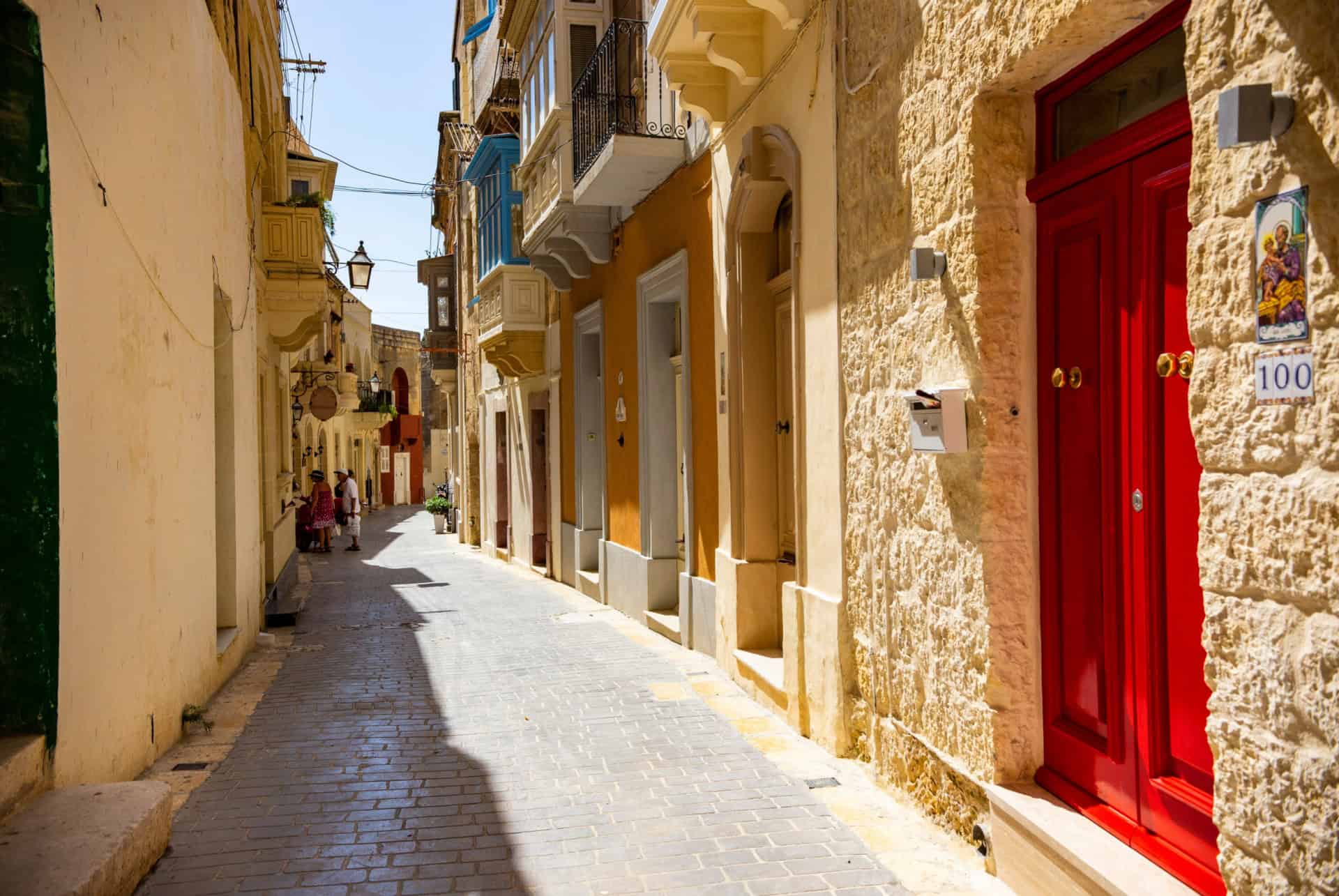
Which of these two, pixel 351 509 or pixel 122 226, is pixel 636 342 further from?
pixel 351 509

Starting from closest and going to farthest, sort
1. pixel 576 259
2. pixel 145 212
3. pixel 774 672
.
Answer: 1. pixel 145 212
2. pixel 774 672
3. pixel 576 259

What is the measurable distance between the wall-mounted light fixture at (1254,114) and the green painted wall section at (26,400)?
14.5 ft

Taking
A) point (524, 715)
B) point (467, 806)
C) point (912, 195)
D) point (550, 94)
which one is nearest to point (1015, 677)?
point (912, 195)

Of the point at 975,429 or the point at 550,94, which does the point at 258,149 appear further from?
the point at 975,429

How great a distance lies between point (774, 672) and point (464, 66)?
26.3 m

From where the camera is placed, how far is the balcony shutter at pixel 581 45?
12711mm

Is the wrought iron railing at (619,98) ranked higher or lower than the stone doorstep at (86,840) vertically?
higher

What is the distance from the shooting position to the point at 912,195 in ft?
16.6

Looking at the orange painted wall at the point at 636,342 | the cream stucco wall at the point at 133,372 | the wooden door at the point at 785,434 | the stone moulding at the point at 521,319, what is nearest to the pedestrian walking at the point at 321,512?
the stone moulding at the point at 521,319

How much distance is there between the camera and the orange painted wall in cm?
929

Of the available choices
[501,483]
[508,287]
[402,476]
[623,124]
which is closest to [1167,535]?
[623,124]

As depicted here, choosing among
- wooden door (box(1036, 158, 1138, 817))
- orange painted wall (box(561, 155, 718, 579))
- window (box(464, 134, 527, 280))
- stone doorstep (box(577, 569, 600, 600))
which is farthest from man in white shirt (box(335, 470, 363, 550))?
wooden door (box(1036, 158, 1138, 817))

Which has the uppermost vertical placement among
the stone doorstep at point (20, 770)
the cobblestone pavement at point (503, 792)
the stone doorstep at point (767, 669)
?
the stone doorstep at point (20, 770)

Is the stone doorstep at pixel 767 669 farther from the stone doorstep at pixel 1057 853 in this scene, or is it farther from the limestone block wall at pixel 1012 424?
the stone doorstep at pixel 1057 853
